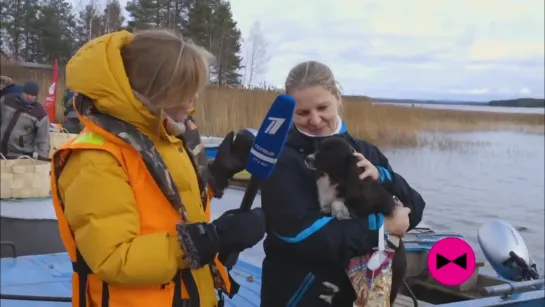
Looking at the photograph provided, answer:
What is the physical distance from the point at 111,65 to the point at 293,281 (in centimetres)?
88

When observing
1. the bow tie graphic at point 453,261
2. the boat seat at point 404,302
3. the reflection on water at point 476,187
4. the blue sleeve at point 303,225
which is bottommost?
the reflection on water at point 476,187

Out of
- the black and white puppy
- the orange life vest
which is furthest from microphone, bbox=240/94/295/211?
the black and white puppy

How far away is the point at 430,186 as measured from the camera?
13.6 metres

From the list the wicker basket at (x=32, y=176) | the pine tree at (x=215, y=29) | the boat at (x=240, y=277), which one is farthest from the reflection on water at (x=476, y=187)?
the wicker basket at (x=32, y=176)

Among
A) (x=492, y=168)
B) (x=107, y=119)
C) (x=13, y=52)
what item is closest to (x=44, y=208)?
(x=13, y=52)

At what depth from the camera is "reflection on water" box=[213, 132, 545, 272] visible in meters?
10.8

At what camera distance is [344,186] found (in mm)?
2082

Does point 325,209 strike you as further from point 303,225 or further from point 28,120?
point 28,120

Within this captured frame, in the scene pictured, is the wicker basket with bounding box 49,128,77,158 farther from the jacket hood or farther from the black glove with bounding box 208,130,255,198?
the jacket hood

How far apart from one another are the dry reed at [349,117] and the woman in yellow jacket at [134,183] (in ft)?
2.84

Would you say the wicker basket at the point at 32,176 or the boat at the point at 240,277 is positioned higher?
the wicker basket at the point at 32,176

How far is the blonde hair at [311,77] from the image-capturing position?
6.42 ft

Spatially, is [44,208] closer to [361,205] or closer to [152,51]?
[361,205]

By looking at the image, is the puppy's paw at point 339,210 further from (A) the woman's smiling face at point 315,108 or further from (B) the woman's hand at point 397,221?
(A) the woman's smiling face at point 315,108
